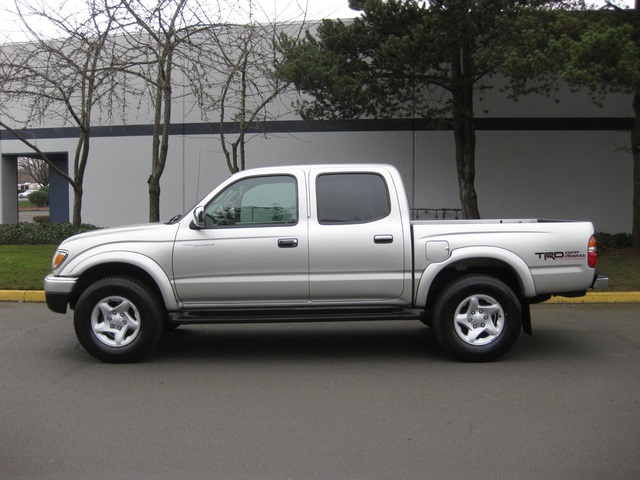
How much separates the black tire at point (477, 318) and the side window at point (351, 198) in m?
1.10

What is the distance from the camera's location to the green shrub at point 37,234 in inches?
671

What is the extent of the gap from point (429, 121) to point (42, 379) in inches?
471

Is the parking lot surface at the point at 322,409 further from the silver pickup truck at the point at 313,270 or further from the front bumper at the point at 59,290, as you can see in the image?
the front bumper at the point at 59,290

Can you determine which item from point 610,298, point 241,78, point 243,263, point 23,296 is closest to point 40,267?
point 23,296

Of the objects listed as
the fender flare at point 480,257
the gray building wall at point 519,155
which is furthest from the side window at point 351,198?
the gray building wall at point 519,155

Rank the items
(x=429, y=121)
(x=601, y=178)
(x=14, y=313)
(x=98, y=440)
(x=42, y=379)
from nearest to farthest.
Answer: (x=98, y=440)
(x=42, y=379)
(x=14, y=313)
(x=429, y=121)
(x=601, y=178)

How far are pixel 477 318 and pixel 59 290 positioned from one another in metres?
4.23

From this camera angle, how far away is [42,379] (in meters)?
6.13

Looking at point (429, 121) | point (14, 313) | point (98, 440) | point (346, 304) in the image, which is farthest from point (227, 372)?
point (429, 121)

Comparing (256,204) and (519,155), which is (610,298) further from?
(519,155)

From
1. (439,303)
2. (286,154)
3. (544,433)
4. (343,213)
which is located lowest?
(544,433)

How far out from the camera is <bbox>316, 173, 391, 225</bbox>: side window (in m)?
6.64

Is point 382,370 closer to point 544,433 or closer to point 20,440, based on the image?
point 544,433

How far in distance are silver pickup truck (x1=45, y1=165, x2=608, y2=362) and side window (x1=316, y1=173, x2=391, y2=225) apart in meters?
0.02
